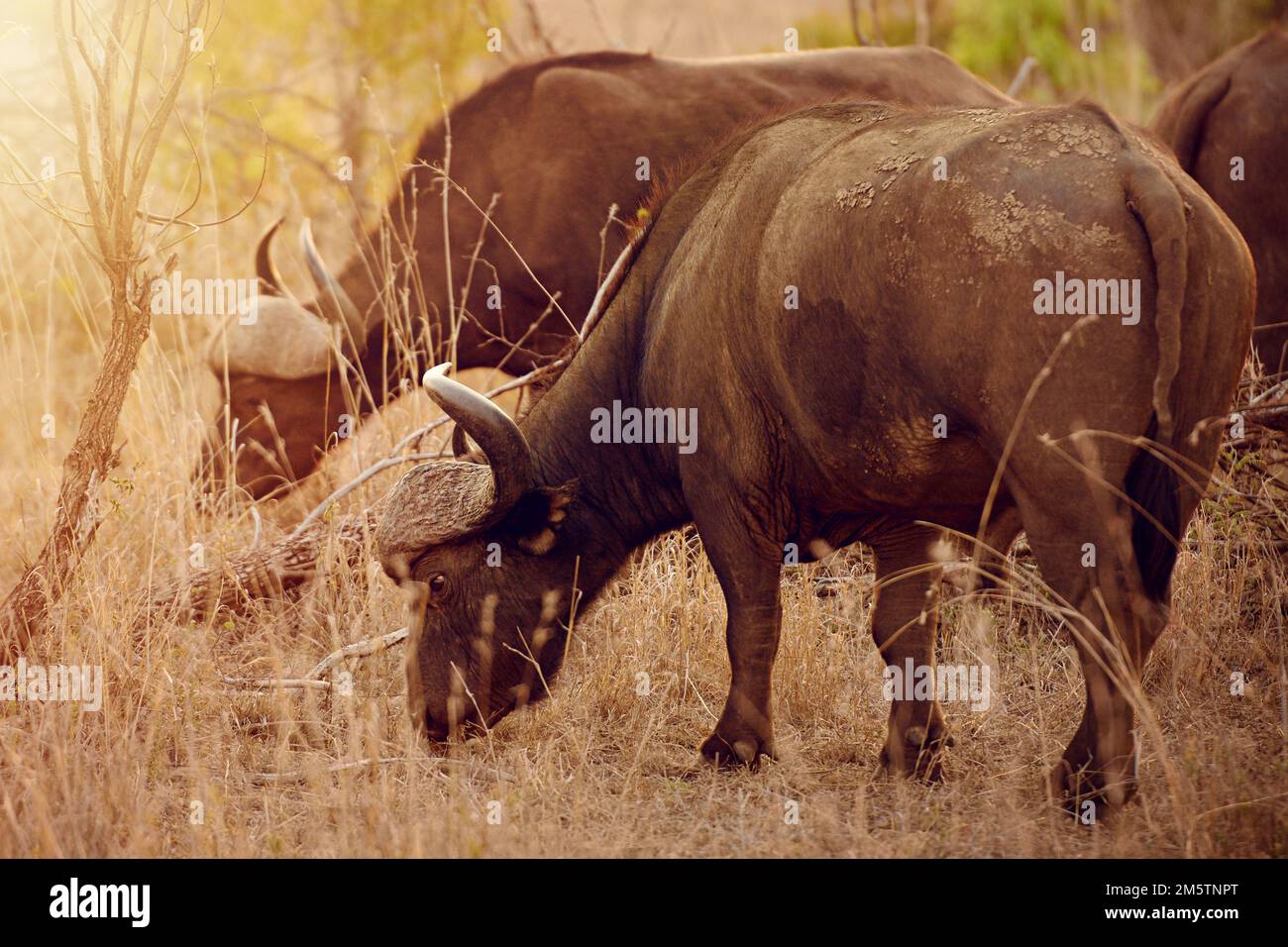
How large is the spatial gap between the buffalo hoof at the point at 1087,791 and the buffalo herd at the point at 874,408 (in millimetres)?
13

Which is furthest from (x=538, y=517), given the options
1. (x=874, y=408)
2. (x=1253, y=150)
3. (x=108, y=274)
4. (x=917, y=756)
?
(x=1253, y=150)

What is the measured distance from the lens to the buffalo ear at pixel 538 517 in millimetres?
4273

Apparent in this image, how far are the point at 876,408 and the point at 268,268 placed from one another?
4573mm

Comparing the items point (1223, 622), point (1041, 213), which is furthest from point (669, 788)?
point (1223, 622)

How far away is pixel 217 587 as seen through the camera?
5.30 m

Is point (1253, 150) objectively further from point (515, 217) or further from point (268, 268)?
point (268, 268)

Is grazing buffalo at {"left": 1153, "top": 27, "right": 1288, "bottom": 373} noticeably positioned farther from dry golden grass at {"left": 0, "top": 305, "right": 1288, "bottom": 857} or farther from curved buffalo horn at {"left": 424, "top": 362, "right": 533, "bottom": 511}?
curved buffalo horn at {"left": 424, "top": 362, "right": 533, "bottom": 511}

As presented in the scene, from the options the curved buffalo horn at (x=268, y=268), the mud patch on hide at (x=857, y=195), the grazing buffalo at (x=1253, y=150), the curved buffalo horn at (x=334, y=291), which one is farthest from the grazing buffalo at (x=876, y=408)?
the grazing buffalo at (x=1253, y=150)

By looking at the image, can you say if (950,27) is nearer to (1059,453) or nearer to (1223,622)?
(1223,622)

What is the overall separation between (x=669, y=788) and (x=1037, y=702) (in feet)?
4.04

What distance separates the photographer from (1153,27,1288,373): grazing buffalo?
6.55 meters

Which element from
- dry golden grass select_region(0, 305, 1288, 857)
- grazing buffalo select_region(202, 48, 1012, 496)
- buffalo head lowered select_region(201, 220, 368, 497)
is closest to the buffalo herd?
dry golden grass select_region(0, 305, 1288, 857)

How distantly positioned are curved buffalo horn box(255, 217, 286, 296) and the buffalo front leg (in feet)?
12.3
